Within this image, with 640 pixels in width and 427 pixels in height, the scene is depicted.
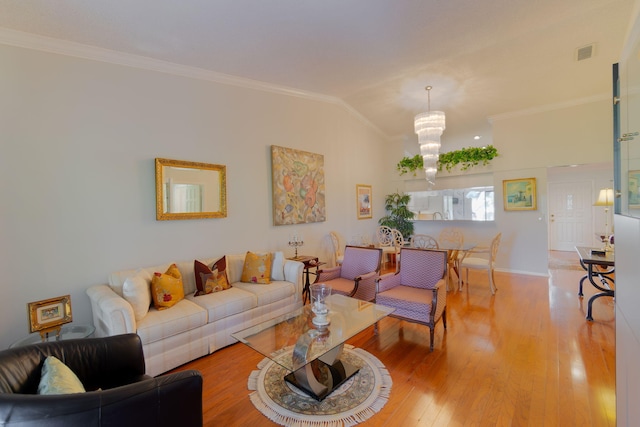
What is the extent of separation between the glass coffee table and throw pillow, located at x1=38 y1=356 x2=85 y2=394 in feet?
3.33

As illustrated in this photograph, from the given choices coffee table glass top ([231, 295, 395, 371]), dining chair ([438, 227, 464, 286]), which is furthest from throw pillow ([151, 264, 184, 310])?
dining chair ([438, 227, 464, 286])

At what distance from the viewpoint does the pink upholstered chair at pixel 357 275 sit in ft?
11.7

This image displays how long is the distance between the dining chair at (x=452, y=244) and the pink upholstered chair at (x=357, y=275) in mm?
1686

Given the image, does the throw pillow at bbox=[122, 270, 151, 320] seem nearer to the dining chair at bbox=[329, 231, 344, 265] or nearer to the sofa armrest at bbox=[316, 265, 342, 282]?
the sofa armrest at bbox=[316, 265, 342, 282]

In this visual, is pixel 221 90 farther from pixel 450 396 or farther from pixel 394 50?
pixel 450 396

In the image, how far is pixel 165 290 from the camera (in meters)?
2.84

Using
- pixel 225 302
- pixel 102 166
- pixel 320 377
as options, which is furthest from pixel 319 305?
pixel 102 166

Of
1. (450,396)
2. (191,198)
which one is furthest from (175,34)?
(450,396)

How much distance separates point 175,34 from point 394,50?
2650 mm

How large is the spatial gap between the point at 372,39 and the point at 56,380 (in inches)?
160

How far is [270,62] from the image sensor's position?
3.68 metres

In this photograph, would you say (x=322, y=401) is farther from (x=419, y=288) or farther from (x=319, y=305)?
(x=419, y=288)

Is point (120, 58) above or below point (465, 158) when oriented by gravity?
above

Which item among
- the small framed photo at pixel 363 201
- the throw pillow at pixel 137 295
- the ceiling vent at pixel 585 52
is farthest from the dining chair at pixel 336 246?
the ceiling vent at pixel 585 52
